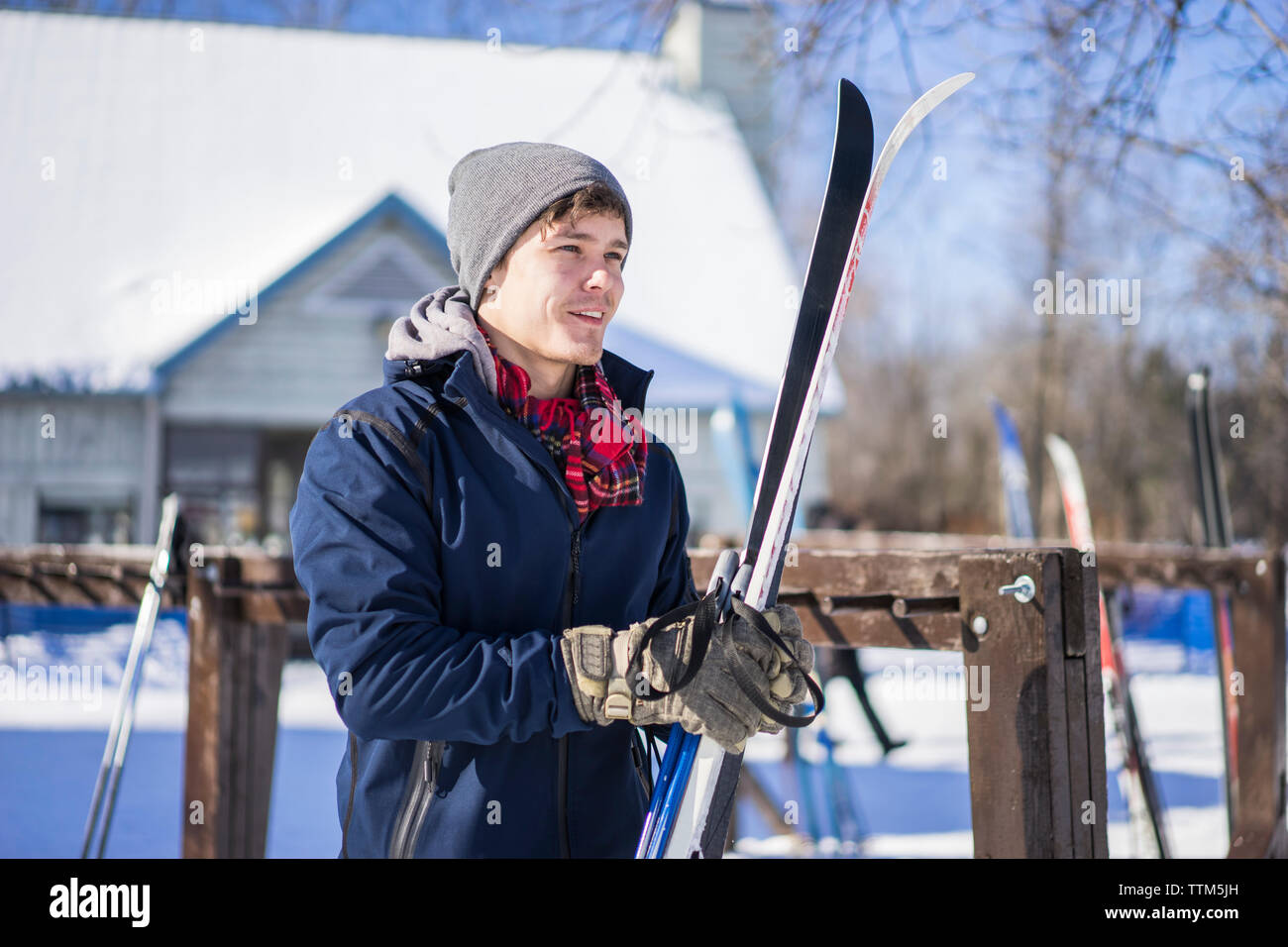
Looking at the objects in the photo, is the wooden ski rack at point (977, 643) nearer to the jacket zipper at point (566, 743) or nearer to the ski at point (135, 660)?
the ski at point (135, 660)

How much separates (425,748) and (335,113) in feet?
43.6

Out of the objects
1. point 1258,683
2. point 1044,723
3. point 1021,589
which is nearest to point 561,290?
point 1021,589

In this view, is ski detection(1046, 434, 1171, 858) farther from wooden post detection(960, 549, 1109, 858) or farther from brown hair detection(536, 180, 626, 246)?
brown hair detection(536, 180, 626, 246)

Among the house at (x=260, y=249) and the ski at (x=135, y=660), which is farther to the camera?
the house at (x=260, y=249)

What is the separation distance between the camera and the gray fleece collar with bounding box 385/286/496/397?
5.26ft

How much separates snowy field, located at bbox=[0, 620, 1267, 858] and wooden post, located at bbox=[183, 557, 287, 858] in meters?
1.55

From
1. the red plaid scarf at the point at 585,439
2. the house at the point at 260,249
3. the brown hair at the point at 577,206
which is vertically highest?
the house at the point at 260,249

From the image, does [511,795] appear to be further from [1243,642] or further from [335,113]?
[335,113]

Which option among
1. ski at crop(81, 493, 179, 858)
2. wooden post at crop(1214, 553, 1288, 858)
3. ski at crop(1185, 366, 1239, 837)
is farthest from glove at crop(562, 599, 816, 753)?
ski at crop(1185, 366, 1239, 837)

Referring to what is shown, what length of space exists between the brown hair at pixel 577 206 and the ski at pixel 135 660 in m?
1.98

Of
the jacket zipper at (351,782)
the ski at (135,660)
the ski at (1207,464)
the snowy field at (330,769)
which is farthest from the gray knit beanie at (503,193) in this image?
the ski at (1207,464)

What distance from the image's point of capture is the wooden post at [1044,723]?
1.95 m

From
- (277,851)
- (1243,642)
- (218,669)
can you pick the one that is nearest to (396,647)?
(218,669)

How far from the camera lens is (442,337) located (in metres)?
1.61
